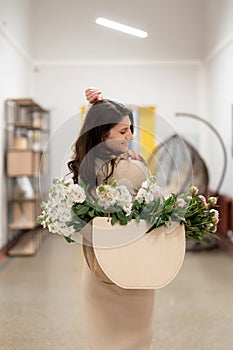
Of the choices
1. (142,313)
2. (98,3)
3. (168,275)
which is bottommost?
(142,313)

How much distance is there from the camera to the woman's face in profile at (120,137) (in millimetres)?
2109

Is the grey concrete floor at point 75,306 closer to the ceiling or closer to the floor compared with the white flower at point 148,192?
closer to the floor

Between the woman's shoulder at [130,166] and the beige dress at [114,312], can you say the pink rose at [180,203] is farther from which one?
the beige dress at [114,312]

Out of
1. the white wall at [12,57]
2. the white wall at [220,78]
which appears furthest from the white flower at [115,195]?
the white wall at [220,78]

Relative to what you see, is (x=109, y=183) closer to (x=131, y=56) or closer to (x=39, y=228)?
(x=39, y=228)

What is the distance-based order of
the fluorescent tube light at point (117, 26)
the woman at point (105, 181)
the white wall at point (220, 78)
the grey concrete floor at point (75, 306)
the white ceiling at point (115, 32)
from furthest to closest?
the fluorescent tube light at point (117, 26) → the white ceiling at point (115, 32) → the white wall at point (220, 78) → the grey concrete floor at point (75, 306) → the woman at point (105, 181)

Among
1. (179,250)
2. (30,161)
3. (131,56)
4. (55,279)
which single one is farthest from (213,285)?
(131,56)

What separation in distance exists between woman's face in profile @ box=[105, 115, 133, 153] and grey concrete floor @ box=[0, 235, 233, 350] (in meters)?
1.62

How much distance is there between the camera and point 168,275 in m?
2.03

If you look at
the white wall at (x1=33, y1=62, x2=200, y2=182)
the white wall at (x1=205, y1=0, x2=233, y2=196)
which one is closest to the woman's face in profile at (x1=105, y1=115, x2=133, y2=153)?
the white wall at (x1=205, y1=0, x2=233, y2=196)

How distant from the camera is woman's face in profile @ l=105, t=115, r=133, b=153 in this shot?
83.0 inches

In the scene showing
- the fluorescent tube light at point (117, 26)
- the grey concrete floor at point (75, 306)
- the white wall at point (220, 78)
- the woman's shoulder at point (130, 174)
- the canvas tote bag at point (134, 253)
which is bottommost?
the grey concrete floor at point (75, 306)

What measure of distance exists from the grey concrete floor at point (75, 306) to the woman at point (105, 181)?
1.21 m

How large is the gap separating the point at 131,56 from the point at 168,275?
7.19m
